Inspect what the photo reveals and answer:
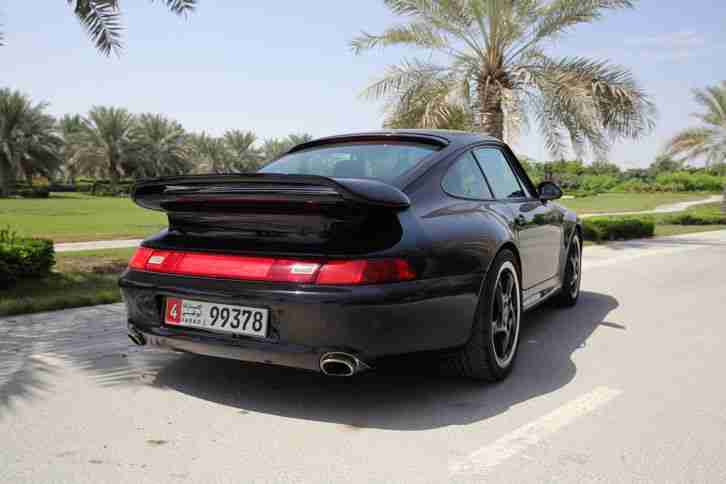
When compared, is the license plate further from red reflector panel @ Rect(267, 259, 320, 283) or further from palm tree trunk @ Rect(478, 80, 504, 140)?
palm tree trunk @ Rect(478, 80, 504, 140)

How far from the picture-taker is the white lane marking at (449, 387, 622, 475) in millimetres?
2852

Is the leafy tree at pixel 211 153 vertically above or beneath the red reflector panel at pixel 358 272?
above

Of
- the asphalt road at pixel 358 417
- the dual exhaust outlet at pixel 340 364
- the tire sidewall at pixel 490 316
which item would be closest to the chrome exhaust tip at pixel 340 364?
the dual exhaust outlet at pixel 340 364

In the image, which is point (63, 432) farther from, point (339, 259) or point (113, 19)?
point (113, 19)

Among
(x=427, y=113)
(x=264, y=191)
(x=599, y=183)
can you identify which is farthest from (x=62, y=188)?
(x=264, y=191)

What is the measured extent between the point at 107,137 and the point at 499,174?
53.3 meters

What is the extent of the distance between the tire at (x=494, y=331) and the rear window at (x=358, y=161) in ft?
2.56

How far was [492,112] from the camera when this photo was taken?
1548cm

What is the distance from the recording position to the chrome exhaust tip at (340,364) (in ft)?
10.5

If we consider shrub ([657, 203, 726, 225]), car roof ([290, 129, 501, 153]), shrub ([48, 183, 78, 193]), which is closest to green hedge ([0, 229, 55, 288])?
car roof ([290, 129, 501, 153])

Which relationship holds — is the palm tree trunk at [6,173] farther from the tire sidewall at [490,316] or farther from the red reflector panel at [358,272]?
the red reflector panel at [358,272]

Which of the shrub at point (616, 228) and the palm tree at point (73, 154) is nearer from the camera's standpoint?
the shrub at point (616, 228)

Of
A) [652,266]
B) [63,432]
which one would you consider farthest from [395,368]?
[652,266]

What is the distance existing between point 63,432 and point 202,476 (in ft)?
2.87
